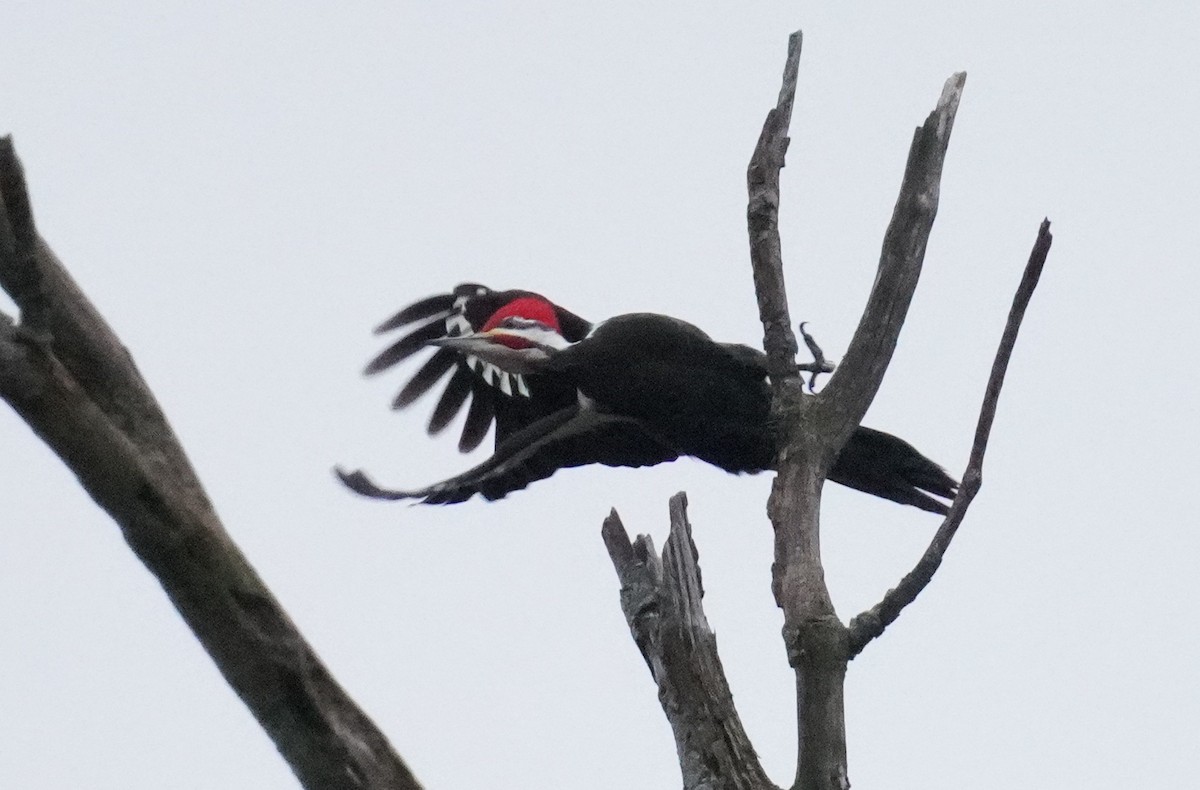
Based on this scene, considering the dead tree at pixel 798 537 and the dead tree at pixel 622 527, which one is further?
the dead tree at pixel 798 537

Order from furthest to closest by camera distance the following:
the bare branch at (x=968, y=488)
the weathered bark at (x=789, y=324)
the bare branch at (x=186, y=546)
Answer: the weathered bark at (x=789, y=324), the bare branch at (x=968, y=488), the bare branch at (x=186, y=546)

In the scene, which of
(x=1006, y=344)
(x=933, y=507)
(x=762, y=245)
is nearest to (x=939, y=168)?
(x=762, y=245)

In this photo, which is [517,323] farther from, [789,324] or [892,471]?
[789,324]

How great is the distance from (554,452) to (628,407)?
0.36 meters

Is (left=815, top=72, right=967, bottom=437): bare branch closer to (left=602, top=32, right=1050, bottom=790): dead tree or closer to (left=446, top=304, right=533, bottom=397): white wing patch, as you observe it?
(left=602, top=32, right=1050, bottom=790): dead tree

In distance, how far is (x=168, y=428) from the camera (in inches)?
74.5

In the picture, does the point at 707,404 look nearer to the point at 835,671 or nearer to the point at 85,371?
the point at 835,671

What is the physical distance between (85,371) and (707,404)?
2567mm

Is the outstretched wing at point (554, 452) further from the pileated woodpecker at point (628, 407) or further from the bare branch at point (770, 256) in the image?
the bare branch at point (770, 256)

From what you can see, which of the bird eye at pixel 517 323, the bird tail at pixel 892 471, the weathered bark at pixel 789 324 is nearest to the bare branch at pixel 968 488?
the weathered bark at pixel 789 324

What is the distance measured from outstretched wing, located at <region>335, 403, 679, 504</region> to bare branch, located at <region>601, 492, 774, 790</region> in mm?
1628

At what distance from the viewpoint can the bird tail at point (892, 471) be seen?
14.6 ft

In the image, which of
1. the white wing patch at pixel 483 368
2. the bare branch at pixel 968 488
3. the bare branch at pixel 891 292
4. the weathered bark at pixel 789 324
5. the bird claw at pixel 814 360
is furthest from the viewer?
the white wing patch at pixel 483 368

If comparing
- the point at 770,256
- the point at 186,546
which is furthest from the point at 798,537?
the point at 186,546
